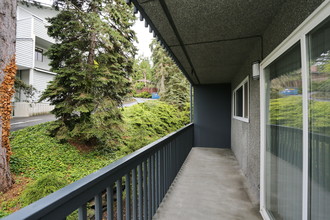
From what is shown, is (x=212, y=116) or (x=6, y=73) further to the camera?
(x=212, y=116)

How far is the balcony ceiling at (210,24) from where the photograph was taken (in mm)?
1831

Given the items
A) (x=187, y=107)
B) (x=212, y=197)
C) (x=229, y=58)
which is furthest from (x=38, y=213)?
(x=187, y=107)

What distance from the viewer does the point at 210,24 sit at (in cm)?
224

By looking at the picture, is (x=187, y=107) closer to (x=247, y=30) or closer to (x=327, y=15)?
(x=247, y=30)

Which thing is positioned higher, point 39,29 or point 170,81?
point 39,29

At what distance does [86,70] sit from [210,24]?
4.72 meters

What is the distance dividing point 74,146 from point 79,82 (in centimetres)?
214

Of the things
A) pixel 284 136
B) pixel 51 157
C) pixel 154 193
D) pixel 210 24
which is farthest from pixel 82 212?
pixel 51 157

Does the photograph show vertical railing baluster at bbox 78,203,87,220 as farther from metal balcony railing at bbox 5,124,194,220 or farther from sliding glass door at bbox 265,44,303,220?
sliding glass door at bbox 265,44,303,220

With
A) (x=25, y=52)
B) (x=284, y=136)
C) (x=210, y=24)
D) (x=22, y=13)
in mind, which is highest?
(x=22, y=13)

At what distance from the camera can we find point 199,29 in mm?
2391

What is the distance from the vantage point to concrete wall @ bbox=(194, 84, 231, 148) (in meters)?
6.71

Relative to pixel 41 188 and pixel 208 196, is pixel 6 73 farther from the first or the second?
pixel 208 196

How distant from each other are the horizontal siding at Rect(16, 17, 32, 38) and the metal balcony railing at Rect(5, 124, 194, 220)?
13.6 m
